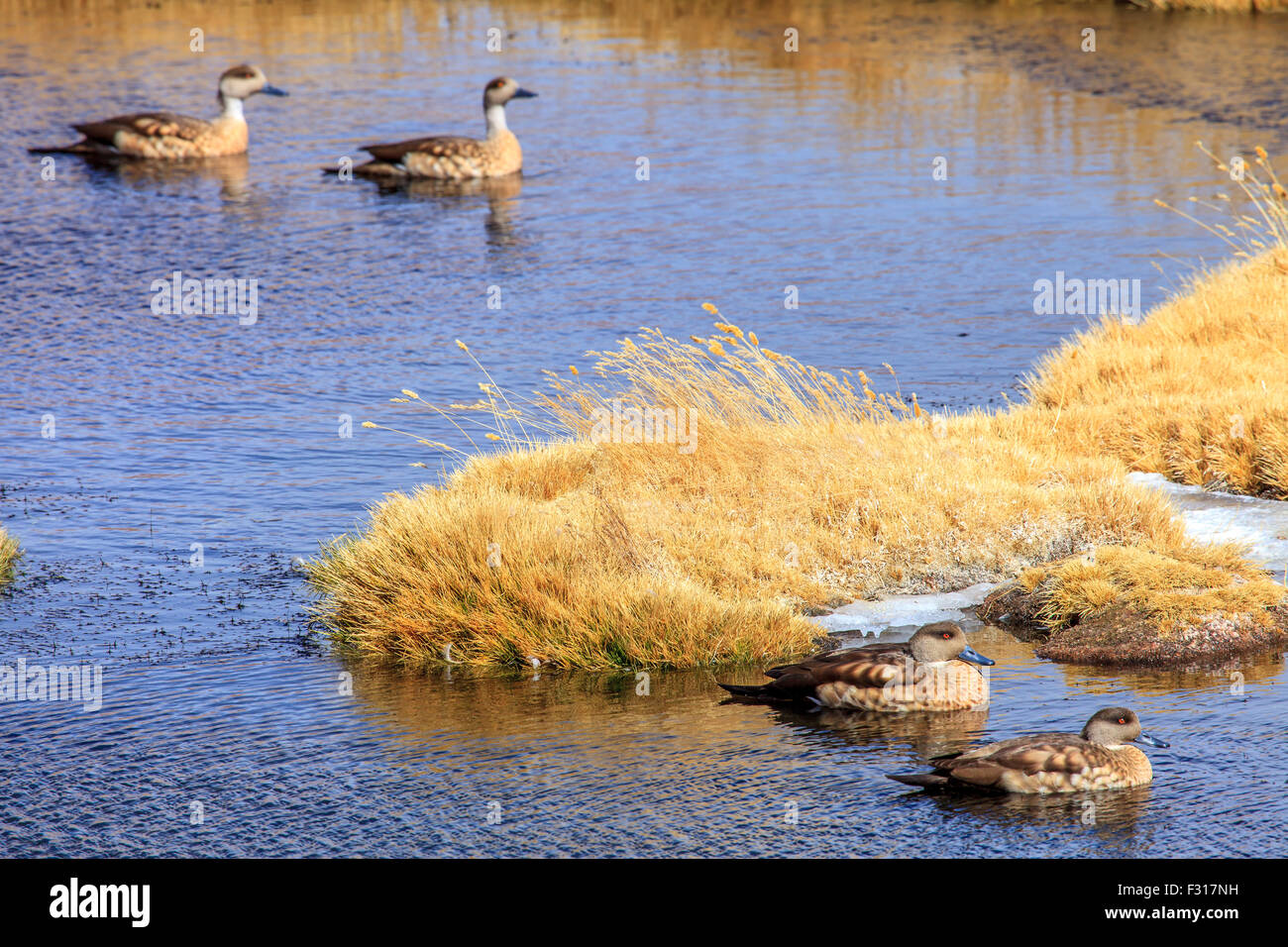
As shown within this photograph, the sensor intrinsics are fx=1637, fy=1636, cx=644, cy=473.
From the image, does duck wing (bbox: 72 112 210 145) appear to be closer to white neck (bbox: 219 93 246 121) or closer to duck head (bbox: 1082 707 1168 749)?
white neck (bbox: 219 93 246 121)

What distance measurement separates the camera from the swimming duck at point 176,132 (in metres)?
26.3

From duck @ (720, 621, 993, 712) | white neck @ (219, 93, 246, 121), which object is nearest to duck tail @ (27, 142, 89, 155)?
white neck @ (219, 93, 246, 121)

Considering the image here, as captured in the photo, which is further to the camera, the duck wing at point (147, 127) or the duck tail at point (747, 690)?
the duck wing at point (147, 127)

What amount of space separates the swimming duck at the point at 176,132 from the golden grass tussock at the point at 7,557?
53.6 feet

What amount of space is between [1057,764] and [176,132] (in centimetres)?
2217

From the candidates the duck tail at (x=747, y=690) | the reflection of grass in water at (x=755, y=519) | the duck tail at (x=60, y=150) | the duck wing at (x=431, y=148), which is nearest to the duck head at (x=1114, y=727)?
the duck tail at (x=747, y=690)

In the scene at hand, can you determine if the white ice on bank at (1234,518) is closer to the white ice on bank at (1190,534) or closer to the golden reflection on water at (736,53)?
the white ice on bank at (1190,534)

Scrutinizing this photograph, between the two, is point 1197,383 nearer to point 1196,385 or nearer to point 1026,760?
point 1196,385

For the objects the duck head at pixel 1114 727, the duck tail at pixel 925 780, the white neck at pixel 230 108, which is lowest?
the duck tail at pixel 925 780

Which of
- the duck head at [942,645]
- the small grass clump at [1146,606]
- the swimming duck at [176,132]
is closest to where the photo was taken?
the duck head at [942,645]

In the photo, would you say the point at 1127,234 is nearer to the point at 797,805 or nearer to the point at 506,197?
the point at 506,197

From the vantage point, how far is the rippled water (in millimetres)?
7801

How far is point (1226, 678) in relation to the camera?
927cm

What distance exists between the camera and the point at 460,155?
25391 mm
